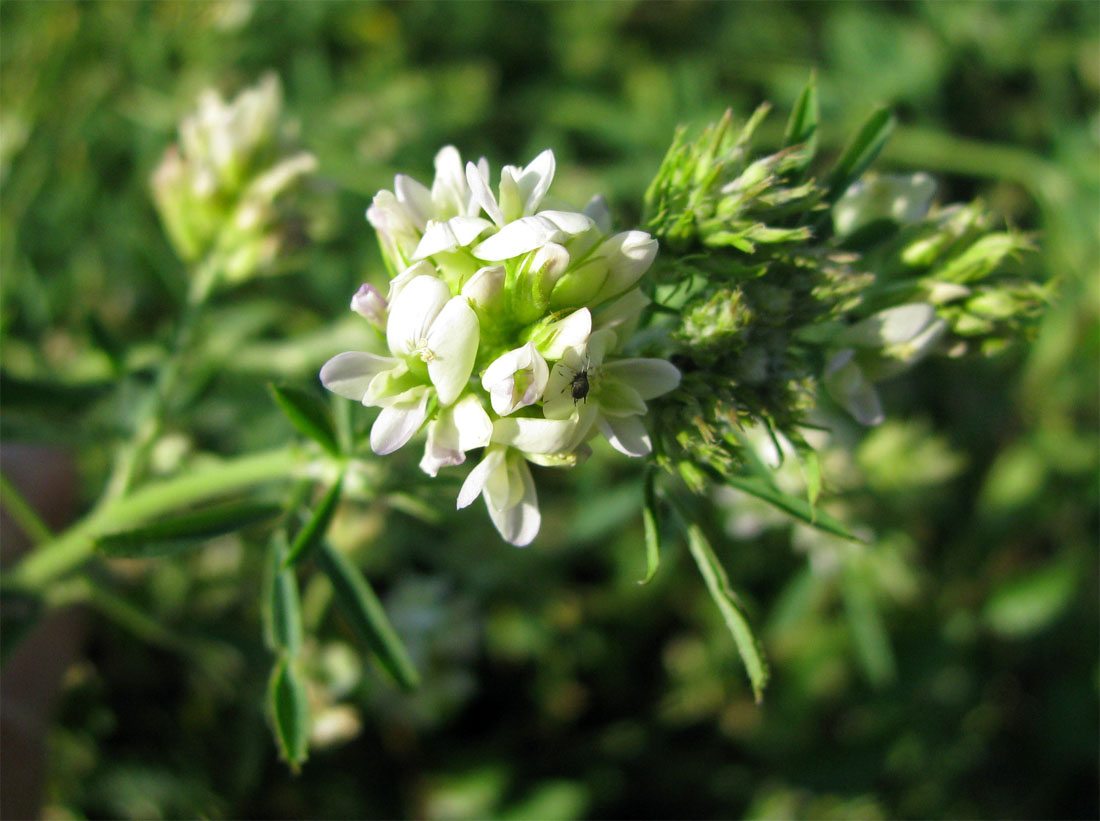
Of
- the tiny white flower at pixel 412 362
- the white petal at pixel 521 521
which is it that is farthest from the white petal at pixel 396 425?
the white petal at pixel 521 521


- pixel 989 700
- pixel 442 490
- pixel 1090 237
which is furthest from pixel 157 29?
pixel 989 700

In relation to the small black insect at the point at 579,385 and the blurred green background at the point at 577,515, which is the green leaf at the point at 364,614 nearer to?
the blurred green background at the point at 577,515

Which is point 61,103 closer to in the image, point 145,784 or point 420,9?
point 420,9

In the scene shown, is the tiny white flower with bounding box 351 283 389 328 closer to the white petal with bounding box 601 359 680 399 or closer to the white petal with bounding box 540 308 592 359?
the white petal with bounding box 540 308 592 359

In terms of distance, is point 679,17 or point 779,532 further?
point 679,17

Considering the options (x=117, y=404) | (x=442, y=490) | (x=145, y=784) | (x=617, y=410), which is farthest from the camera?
(x=145, y=784)

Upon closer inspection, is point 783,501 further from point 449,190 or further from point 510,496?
point 449,190

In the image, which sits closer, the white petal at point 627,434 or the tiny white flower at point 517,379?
the tiny white flower at point 517,379
